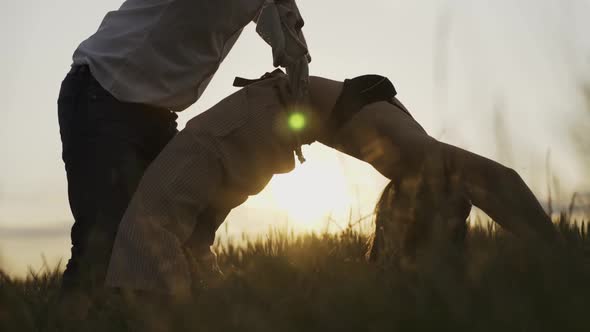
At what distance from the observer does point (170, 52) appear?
3463 millimetres

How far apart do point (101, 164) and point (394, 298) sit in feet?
6.32

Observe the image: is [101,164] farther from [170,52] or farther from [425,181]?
[425,181]

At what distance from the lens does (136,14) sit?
11.9 feet

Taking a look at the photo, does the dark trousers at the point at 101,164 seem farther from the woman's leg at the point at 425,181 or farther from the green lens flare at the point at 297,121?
the woman's leg at the point at 425,181

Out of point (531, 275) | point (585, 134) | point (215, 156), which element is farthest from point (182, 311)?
point (585, 134)

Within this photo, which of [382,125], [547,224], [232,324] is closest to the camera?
[232,324]

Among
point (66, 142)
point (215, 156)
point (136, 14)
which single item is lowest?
point (215, 156)

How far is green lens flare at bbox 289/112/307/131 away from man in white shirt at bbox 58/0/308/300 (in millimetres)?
688

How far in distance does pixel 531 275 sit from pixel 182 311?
95cm

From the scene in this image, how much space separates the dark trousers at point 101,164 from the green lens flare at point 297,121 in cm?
86

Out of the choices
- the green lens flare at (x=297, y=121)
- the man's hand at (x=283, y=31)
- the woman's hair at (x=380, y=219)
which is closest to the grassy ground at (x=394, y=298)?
the woman's hair at (x=380, y=219)

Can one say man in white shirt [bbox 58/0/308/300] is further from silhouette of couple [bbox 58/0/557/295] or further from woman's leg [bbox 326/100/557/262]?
woman's leg [bbox 326/100/557/262]

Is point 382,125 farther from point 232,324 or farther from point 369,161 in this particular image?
point 232,324

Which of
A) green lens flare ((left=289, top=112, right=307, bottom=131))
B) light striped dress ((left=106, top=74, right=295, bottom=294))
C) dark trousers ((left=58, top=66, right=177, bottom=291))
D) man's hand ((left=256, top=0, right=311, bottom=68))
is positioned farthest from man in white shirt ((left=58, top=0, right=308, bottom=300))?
green lens flare ((left=289, top=112, right=307, bottom=131))
